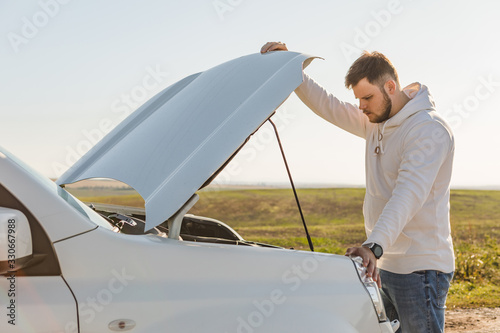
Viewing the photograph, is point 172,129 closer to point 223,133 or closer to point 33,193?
point 223,133

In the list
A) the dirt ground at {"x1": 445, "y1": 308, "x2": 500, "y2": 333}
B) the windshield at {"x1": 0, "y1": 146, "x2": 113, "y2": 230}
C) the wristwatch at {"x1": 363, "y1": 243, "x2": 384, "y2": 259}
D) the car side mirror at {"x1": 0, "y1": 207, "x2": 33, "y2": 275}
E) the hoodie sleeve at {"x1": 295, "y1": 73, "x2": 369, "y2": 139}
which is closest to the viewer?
the car side mirror at {"x1": 0, "y1": 207, "x2": 33, "y2": 275}

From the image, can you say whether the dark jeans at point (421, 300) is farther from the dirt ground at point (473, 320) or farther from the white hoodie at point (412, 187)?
the dirt ground at point (473, 320)

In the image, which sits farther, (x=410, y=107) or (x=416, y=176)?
(x=410, y=107)

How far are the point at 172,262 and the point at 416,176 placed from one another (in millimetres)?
1524

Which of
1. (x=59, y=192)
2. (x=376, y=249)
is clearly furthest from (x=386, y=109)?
(x=59, y=192)

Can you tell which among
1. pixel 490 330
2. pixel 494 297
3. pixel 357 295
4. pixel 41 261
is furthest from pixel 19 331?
Answer: pixel 494 297

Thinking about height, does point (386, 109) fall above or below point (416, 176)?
above

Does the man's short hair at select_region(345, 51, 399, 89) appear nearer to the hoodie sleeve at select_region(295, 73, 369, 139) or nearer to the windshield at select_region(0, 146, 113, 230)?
the hoodie sleeve at select_region(295, 73, 369, 139)

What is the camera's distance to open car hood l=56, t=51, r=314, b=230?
2.09 metres

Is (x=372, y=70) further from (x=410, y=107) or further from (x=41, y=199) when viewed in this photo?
(x=41, y=199)

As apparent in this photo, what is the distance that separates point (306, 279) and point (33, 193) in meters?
1.16

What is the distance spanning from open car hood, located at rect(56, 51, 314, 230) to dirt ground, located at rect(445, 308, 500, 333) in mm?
4033

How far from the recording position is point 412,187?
283 centimetres

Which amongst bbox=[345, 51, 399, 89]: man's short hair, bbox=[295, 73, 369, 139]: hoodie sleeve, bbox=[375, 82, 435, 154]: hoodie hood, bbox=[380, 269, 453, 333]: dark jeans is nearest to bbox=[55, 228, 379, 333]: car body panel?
bbox=[380, 269, 453, 333]: dark jeans
